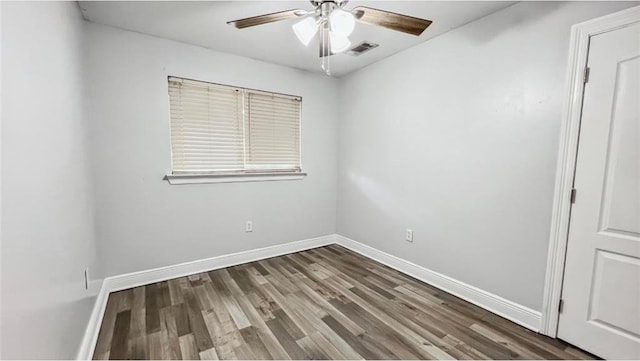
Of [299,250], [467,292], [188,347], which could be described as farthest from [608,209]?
[299,250]

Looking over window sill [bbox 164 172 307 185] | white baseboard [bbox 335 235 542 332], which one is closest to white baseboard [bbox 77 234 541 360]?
white baseboard [bbox 335 235 542 332]

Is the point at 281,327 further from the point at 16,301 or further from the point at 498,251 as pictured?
the point at 498,251

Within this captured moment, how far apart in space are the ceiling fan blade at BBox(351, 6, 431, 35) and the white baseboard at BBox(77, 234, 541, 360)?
209 cm

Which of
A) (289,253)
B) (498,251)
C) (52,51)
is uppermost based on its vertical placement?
(52,51)

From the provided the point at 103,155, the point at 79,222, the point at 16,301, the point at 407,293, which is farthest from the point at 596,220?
the point at 103,155

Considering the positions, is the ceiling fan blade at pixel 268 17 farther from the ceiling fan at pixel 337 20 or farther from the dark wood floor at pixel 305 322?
the dark wood floor at pixel 305 322

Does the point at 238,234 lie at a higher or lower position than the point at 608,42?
lower

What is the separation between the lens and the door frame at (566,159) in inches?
62.2

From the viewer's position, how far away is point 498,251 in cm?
206

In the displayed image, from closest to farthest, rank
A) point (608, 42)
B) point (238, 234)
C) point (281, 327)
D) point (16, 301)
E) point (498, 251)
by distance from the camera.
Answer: point (16, 301) → point (608, 42) → point (281, 327) → point (498, 251) → point (238, 234)

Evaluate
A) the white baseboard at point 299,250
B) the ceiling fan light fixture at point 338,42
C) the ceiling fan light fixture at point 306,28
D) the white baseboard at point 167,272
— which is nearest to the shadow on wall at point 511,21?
the ceiling fan light fixture at point 338,42

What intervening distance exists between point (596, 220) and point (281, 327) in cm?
217

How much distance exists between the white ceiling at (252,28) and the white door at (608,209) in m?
0.83

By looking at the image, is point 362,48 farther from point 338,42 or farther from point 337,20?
point 337,20
